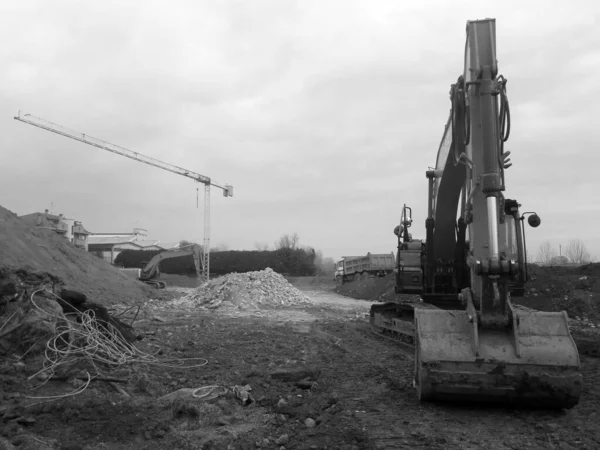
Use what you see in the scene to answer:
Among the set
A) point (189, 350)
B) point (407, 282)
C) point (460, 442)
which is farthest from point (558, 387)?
point (189, 350)

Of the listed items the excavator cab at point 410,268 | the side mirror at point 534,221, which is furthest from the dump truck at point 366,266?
the side mirror at point 534,221

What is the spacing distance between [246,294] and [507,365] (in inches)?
711

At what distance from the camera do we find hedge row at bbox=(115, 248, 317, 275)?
57562mm

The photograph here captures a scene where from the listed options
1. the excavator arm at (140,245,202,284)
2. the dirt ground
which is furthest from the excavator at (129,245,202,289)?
the dirt ground

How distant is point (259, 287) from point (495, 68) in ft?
61.7

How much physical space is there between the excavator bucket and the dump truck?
99.5 feet

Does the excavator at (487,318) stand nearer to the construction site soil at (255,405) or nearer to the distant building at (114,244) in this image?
the construction site soil at (255,405)

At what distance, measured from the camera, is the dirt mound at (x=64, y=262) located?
20.0 metres

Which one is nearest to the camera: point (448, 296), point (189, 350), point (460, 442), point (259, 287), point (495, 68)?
point (460, 442)

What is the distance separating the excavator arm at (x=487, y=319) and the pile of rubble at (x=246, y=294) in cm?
1544

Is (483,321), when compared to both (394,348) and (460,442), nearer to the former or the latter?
(460,442)

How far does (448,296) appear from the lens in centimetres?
920

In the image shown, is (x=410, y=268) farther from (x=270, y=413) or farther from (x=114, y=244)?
(x=114, y=244)

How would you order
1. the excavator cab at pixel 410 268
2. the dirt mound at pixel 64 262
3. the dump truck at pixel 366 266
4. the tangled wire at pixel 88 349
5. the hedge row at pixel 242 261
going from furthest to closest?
1. the hedge row at pixel 242 261
2. the dump truck at pixel 366 266
3. the dirt mound at pixel 64 262
4. the excavator cab at pixel 410 268
5. the tangled wire at pixel 88 349
